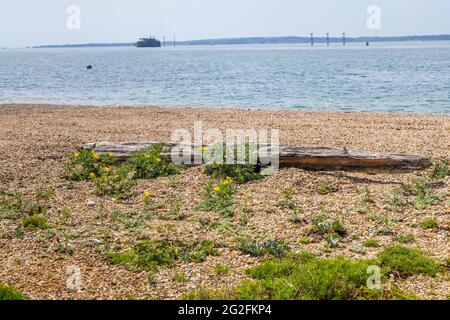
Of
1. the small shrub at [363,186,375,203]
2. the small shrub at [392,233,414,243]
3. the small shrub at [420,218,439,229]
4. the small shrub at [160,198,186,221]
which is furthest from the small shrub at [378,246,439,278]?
the small shrub at [160,198,186,221]

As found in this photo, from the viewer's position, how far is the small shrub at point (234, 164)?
965cm

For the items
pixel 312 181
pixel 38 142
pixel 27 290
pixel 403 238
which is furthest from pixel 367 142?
pixel 27 290

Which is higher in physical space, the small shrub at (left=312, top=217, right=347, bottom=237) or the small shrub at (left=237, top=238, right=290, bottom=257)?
the small shrub at (left=312, top=217, right=347, bottom=237)

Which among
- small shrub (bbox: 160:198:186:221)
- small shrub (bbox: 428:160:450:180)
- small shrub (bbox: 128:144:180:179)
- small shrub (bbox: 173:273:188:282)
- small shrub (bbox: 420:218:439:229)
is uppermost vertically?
small shrub (bbox: 128:144:180:179)

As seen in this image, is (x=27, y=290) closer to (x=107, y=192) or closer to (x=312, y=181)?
(x=107, y=192)

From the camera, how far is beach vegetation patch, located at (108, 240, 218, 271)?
242 inches

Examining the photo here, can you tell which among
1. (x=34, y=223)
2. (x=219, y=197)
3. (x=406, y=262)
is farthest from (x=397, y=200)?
(x=34, y=223)

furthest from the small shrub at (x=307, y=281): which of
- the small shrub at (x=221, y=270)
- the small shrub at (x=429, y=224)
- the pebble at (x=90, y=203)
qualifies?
the pebble at (x=90, y=203)

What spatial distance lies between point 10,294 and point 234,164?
206 inches

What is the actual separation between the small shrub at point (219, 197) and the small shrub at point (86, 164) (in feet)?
7.84

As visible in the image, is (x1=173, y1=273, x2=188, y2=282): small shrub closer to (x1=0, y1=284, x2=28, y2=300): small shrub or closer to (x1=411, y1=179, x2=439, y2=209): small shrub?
(x1=0, y1=284, x2=28, y2=300): small shrub

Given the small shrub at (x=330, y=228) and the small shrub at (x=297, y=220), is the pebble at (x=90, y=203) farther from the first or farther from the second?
the small shrub at (x=330, y=228)

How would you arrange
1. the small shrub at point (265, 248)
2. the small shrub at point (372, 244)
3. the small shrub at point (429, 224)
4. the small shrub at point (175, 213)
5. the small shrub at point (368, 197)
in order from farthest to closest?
the small shrub at point (368, 197), the small shrub at point (175, 213), the small shrub at point (429, 224), the small shrub at point (372, 244), the small shrub at point (265, 248)

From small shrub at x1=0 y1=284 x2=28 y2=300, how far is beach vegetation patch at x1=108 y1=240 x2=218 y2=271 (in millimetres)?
1223
